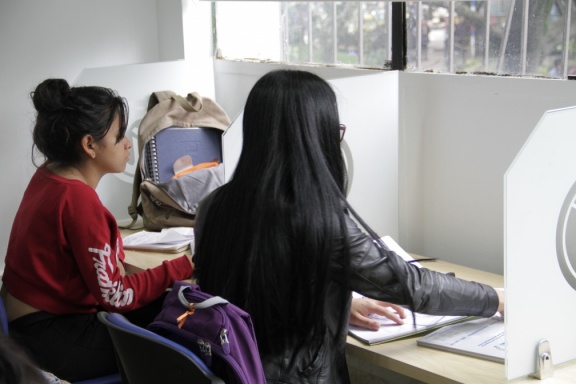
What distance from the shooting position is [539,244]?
1.36 m

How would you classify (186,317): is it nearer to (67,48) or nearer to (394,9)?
(394,9)

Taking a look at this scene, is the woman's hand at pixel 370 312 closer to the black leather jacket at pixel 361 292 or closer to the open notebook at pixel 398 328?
the open notebook at pixel 398 328

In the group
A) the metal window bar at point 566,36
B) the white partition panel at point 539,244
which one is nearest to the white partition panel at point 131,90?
the metal window bar at point 566,36

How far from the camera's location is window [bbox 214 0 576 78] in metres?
1.95

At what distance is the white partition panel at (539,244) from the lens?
1.31 m

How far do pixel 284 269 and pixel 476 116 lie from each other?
0.92 meters

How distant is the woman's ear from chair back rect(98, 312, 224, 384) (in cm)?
57

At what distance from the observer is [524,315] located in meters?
1.35

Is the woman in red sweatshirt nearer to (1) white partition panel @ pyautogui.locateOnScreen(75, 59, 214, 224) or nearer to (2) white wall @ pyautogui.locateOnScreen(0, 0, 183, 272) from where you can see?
(1) white partition panel @ pyautogui.locateOnScreen(75, 59, 214, 224)

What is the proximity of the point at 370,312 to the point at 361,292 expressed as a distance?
20 cm

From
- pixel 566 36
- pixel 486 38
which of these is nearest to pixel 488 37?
pixel 486 38

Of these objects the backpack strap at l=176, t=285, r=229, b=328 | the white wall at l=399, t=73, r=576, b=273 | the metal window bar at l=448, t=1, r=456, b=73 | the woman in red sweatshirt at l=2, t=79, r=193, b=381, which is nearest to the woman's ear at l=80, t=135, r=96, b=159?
the woman in red sweatshirt at l=2, t=79, r=193, b=381

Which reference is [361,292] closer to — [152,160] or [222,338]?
[222,338]

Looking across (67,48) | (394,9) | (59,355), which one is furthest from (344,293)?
(67,48)
